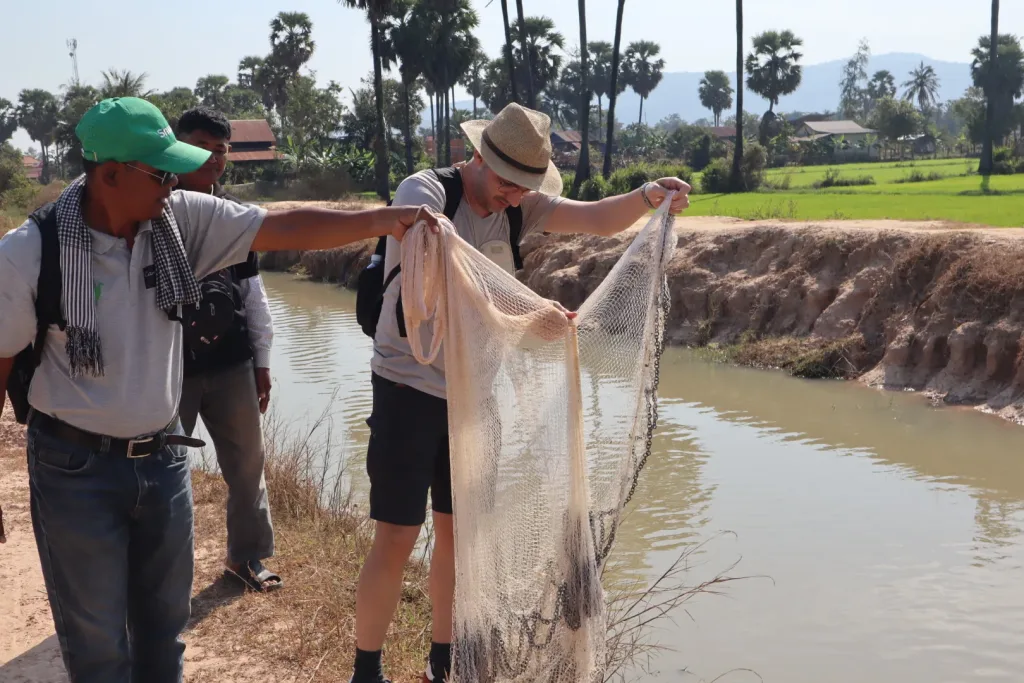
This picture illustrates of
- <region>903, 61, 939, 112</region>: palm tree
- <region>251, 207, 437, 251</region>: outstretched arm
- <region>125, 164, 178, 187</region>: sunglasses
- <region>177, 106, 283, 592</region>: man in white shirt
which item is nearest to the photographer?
<region>125, 164, 178, 187</region>: sunglasses

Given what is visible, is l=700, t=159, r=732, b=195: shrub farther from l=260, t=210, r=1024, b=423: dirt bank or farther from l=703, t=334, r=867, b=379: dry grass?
l=703, t=334, r=867, b=379: dry grass

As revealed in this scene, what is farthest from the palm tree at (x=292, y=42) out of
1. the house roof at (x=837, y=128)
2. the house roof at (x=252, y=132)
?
the house roof at (x=837, y=128)

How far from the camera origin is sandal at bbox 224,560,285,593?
450 cm

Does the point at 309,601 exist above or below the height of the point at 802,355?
above

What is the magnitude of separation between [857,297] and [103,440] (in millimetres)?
12212

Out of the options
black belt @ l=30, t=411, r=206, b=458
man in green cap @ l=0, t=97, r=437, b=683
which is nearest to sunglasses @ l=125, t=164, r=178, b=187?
man in green cap @ l=0, t=97, r=437, b=683

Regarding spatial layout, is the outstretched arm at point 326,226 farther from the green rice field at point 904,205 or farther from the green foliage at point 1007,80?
the green foliage at point 1007,80

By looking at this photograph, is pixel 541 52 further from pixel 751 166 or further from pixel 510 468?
pixel 510 468

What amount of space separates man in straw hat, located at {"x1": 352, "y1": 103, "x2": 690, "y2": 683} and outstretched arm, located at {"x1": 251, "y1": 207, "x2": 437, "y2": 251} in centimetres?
22

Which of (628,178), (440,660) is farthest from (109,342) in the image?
(628,178)

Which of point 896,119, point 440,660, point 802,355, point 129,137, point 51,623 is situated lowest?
point 802,355

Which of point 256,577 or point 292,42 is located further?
point 292,42

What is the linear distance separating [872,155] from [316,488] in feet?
221

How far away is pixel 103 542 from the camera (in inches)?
97.2
